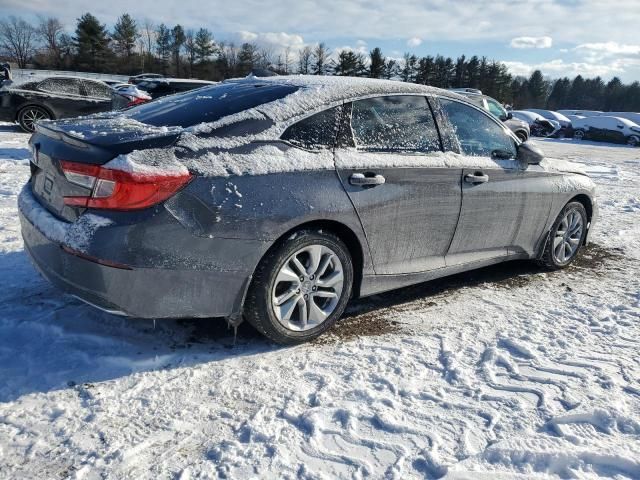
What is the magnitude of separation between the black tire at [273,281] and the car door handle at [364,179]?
35 centimetres

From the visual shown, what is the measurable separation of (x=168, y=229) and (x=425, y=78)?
69.9 meters

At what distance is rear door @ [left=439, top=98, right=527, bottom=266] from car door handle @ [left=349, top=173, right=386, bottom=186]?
831 mm

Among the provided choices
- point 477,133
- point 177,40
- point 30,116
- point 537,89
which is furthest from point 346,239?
point 537,89

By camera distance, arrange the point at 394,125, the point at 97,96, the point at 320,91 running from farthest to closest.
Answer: the point at 97,96
the point at 394,125
the point at 320,91

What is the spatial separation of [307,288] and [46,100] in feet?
41.5

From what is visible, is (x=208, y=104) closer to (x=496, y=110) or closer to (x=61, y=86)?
(x=61, y=86)

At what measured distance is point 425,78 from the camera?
67.8 m

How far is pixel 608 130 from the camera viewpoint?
84.4ft

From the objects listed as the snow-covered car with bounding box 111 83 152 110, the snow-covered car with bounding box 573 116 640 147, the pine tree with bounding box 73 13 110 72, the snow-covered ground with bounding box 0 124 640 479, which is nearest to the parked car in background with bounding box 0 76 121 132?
the snow-covered car with bounding box 111 83 152 110

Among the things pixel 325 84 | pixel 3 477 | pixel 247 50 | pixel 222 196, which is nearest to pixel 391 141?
pixel 325 84

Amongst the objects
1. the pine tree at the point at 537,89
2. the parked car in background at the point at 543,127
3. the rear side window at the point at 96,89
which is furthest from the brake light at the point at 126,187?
the pine tree at the point at 537,89

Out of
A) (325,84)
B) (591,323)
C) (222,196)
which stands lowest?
(591,323)

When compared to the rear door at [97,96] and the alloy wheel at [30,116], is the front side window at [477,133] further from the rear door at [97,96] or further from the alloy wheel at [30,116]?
the alloy wheel at [30,116]

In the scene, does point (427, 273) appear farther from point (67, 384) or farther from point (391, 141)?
point (67, 384)
